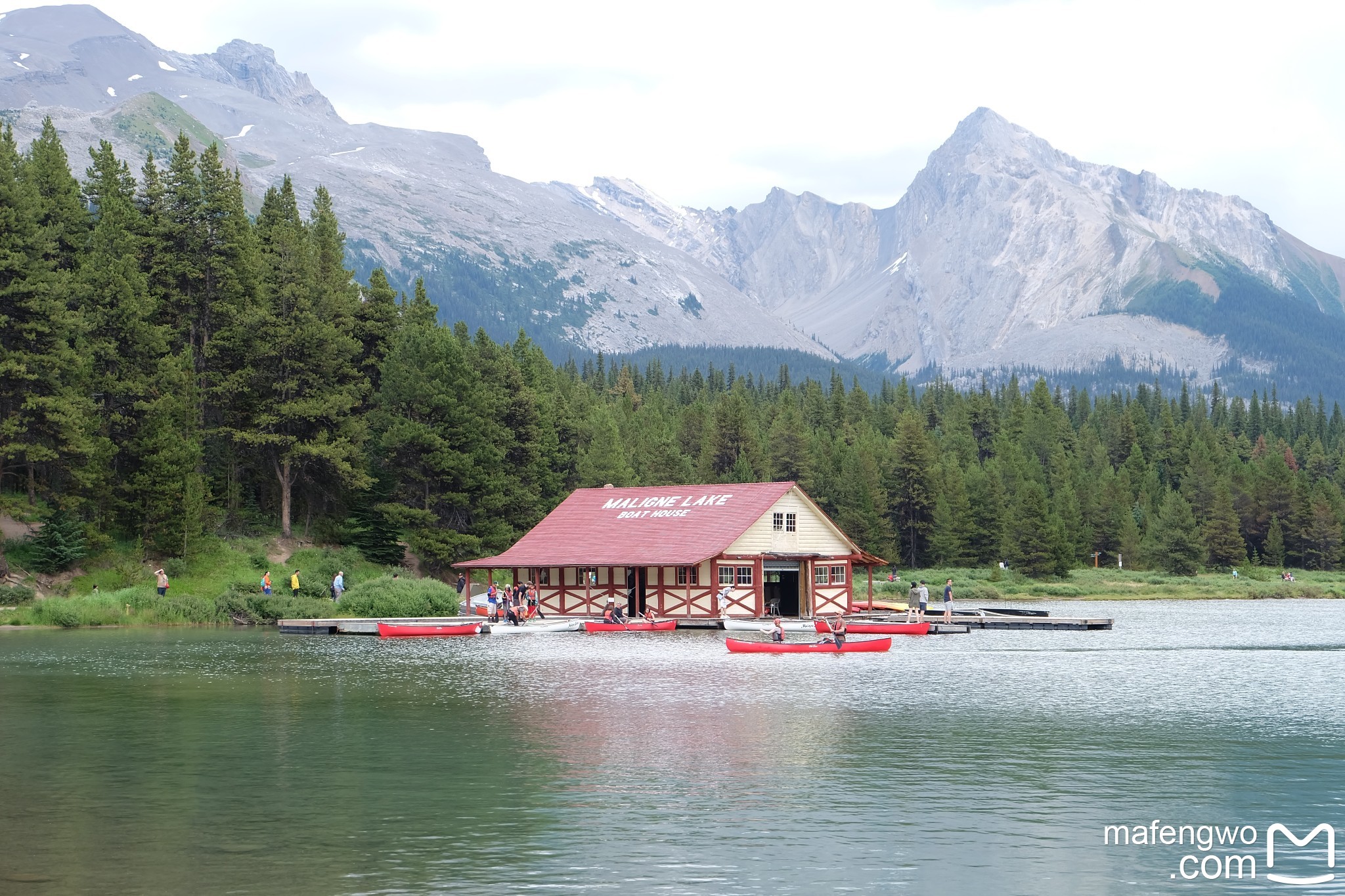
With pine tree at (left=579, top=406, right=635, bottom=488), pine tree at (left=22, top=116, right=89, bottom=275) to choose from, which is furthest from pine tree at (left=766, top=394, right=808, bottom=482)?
pine tree at (left=22, top=116, right=89, bottom=275)

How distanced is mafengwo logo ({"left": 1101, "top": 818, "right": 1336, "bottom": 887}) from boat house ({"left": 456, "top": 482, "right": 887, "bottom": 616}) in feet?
153

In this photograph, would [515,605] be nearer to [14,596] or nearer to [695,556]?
[695,556]

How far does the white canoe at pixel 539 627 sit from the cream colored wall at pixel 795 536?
8909 mm

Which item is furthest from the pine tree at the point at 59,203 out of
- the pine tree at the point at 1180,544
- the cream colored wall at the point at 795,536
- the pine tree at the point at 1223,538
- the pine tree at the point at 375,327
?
the pine tree at the point at 1223,538

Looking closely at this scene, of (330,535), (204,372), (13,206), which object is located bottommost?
(330,535)

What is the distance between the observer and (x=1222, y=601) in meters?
107

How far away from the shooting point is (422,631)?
2474 inches

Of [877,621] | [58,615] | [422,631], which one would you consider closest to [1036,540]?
[877,621]

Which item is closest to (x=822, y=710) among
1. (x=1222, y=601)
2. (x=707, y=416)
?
(x=1222, y=601)

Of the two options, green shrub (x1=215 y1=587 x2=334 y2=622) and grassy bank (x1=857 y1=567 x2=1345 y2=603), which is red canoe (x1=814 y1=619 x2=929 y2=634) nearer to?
green shrub (x1=215 y1=587 x2=334 y2=622)

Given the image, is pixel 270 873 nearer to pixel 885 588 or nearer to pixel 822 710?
pixel 822 710

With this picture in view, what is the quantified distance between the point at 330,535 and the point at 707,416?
75.2m

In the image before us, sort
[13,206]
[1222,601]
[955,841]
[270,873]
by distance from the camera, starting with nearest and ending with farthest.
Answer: [270,873], [955,841], [13,206], [1222,601]

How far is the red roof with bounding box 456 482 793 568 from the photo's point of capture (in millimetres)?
69188
